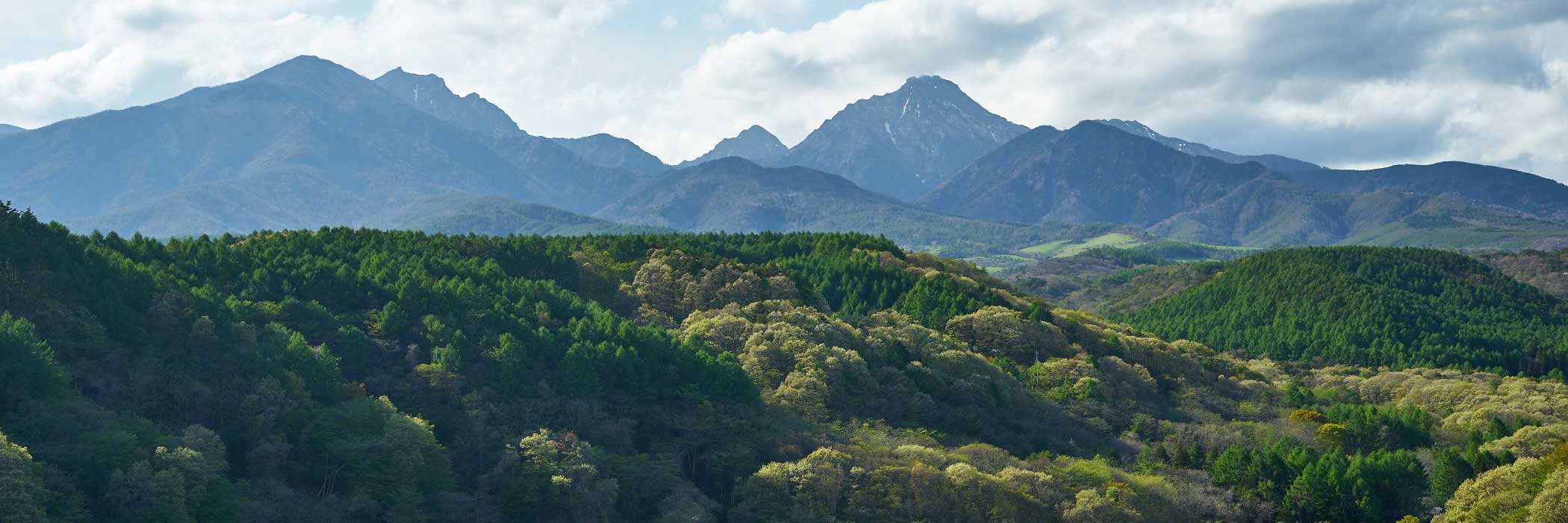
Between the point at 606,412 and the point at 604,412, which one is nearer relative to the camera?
the point at 604,412

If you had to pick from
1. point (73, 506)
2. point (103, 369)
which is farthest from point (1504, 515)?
point (103, 369)

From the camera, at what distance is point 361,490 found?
89.8m

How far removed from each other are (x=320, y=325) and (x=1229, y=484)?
285 ft

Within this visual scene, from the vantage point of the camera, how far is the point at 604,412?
113 meters

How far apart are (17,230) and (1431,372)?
183 metres

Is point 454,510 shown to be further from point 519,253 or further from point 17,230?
point 519,253

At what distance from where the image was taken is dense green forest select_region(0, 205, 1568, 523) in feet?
294

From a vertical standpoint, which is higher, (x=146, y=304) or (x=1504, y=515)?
(x=146, y=304)

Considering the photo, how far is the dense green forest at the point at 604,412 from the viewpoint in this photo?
8950 cm

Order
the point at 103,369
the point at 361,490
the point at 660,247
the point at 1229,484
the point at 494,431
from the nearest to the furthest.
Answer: the point at 361,490, the point at 103,369, the point at 494,431, the point at 1229,484, the point at 660,247

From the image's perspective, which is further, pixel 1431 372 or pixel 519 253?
pixel 1431 372

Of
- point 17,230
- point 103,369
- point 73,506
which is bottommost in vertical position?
point 73,506

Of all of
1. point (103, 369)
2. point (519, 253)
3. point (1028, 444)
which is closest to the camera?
point (103, 369)

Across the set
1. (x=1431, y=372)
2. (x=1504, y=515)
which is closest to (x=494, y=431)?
(x=1504, y=515)
